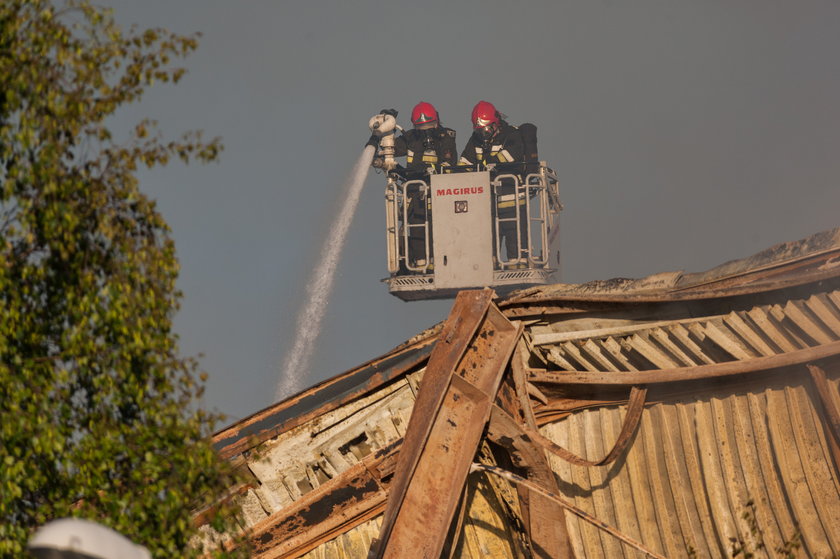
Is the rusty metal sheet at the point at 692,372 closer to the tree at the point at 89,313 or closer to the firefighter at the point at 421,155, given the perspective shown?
the tree at the point at 89,313

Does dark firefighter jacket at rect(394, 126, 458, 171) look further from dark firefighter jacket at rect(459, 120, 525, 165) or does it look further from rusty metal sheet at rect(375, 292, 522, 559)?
rusty metal sheet at rect(375, 292, 522, 559)

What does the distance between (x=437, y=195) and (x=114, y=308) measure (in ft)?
89.6

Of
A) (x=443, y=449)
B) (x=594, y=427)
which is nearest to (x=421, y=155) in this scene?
(x=594, y=427)

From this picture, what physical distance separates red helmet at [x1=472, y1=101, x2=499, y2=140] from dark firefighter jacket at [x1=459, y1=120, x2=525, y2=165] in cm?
31

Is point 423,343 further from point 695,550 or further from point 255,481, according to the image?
point 695,550

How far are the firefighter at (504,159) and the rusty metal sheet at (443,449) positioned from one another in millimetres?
24083

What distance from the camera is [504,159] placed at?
111ft

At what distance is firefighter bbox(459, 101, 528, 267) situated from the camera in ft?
111

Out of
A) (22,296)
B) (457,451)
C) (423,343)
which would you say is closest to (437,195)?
(423,343)

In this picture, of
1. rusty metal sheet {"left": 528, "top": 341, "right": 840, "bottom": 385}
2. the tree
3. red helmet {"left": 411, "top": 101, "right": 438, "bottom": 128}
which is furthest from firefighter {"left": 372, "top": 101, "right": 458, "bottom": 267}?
the tree

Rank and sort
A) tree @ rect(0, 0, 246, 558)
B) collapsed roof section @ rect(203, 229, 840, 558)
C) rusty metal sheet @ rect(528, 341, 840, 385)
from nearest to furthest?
1. tree @ rect(0, 0, 246, 558)
2. collapsed roof section @ rect(203, 229, 840, 558)
3. rusty metal sheet @ rect(528, 341, 840, 385)

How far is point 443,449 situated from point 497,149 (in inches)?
1025

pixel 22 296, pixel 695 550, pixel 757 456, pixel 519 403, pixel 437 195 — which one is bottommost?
pixel 695 550

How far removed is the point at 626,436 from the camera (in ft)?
34.7
